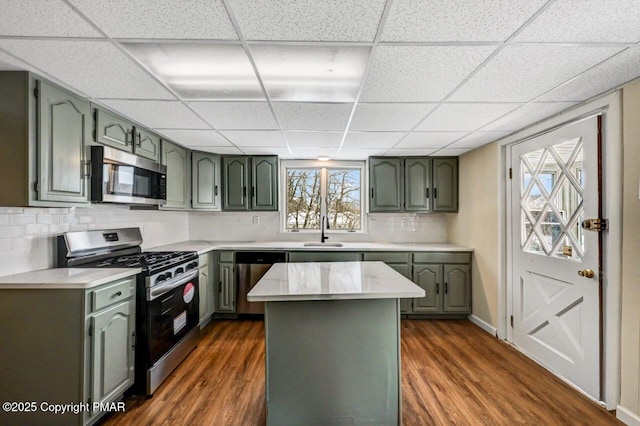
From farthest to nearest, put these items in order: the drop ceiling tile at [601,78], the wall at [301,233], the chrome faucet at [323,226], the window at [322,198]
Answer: the window at [322,198] → the wall at [301,233] → the chrome faucet at [323,226] → the drop ceiling tile at [601,78]

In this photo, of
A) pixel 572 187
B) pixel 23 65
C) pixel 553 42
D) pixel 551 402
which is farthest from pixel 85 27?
pixel 551 402

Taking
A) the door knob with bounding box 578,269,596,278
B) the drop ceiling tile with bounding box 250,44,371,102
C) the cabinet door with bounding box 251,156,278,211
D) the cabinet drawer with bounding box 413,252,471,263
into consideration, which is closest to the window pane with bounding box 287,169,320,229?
the cabinet door with bounding box 251,156,278,211

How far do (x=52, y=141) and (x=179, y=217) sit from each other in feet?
7.32

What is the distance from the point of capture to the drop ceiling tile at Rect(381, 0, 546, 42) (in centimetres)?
116

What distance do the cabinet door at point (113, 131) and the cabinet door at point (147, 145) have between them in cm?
9

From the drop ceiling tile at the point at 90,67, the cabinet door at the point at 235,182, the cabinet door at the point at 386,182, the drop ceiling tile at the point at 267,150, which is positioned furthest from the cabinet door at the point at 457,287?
the drop ceiling tile at the point at 90,67

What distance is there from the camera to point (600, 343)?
2.01 m

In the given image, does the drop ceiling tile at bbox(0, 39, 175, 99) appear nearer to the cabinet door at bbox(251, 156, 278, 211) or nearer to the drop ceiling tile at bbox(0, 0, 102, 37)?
the drop ceiling tile at bbox(0, 0, 102, 37)

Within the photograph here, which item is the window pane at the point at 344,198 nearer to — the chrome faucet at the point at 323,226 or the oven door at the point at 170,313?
the chrome faucet at the point at 323,226

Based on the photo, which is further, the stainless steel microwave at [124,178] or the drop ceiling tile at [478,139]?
the drop ceiling tile at [478,139]

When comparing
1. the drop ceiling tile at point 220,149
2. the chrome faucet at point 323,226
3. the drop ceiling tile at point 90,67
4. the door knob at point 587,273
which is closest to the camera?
the drop ceiling tile at point 90,67

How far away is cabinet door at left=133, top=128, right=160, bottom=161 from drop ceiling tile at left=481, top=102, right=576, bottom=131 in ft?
10.5

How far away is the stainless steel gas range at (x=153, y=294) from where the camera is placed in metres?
2.13

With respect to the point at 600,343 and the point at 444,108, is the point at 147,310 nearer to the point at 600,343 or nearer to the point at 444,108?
the point at 444,108
